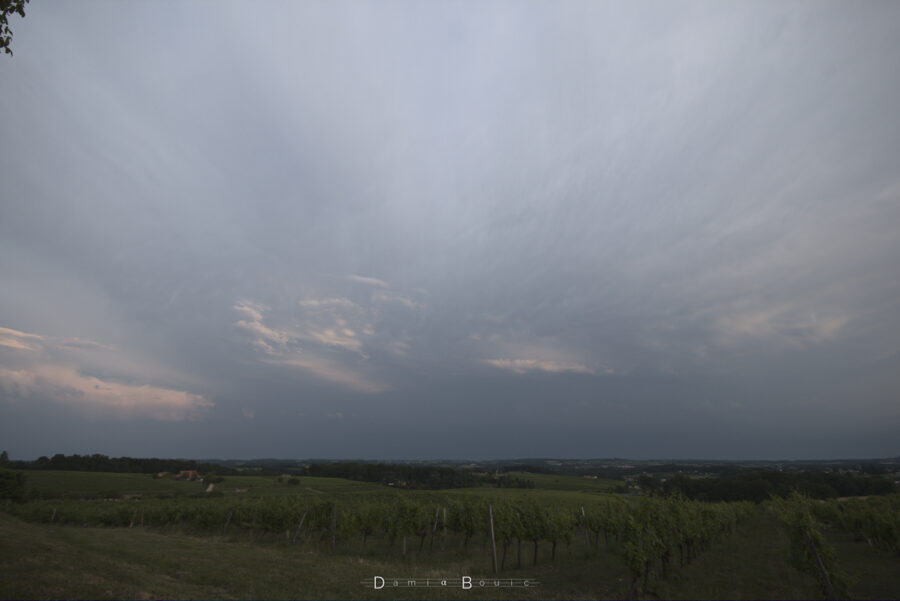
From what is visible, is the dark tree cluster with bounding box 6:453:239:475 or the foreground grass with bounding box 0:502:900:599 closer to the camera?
the foreground grass with bounding box 0:502:900:599

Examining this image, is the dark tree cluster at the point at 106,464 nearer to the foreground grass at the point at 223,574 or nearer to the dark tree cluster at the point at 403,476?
the dark tree cluster at the point at 403,476

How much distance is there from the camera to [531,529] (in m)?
19.6

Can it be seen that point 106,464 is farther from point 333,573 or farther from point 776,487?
point 776,487

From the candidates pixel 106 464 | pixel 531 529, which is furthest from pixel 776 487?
pixel 106 464

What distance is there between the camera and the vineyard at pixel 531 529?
484 inches

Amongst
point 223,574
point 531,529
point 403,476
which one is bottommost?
point 403,476

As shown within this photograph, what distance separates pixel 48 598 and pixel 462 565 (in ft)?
48.4

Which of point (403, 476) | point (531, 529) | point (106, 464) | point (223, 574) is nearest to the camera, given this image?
point (223, 574)

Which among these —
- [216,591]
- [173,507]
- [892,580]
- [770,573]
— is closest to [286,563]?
[216,591]

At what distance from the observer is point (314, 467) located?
116438 mm

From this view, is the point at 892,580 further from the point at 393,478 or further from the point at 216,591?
the point at 393,478

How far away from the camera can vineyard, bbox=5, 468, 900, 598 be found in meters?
12.3

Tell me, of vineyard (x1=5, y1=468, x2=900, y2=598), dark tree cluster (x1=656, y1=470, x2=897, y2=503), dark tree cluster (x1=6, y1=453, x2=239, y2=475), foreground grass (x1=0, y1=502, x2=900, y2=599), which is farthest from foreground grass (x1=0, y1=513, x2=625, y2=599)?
dark tree cluster (x1=6, y1=453, x2=239, y2=475)

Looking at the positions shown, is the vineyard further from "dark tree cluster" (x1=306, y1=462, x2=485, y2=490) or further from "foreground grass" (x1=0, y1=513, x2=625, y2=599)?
"dark tree cluster" (x1=306, y1=462, x2=485, y2=490)
